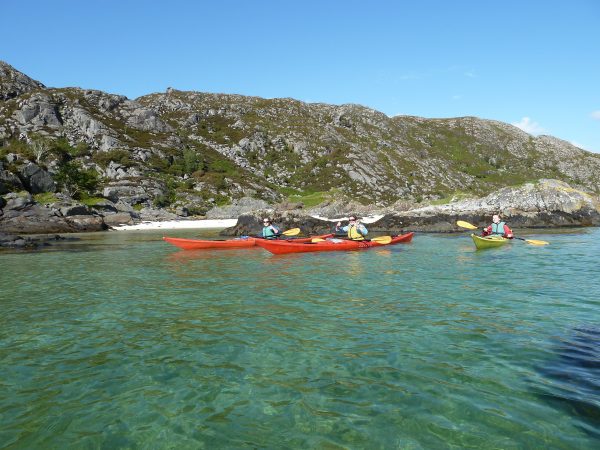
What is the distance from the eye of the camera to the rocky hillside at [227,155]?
76.1m

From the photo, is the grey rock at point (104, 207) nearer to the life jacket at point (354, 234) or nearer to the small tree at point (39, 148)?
the small tree at point (39, 148)

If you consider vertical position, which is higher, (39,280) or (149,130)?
(149,130)

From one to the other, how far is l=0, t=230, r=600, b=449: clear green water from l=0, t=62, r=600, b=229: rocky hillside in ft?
157

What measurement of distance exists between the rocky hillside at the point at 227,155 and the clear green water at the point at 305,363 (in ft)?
157

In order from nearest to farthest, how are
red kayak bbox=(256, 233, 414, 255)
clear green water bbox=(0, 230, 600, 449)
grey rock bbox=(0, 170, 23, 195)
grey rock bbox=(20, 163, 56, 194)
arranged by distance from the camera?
clear green water bbox=(0, 230, 600, 449), red kayak bbox=(256, 233, 414, 255), grey rock bbox=(0, 170, 23, 195), grey rock bbox=(20, 163, 56, 194)

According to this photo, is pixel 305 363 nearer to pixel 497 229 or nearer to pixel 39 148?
pixel 497 229

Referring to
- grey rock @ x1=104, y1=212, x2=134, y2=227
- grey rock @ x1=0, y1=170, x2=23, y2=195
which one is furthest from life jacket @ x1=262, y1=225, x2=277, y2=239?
grey rock @ x1=0, y1=170, x2=23, y2=195

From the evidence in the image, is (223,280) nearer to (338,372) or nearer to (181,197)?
(338,372)

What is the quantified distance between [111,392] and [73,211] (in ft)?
178

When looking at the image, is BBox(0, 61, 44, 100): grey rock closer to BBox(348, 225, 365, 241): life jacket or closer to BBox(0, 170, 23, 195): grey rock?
BBox(0, 170, 23, 195): grey rock

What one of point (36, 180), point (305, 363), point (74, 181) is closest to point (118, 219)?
point (36, 180)

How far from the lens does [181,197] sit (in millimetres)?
79938

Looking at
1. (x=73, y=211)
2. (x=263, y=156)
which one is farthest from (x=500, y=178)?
(x=73, y=211)

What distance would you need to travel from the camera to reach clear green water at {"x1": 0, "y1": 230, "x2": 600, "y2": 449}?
16.7 feet
